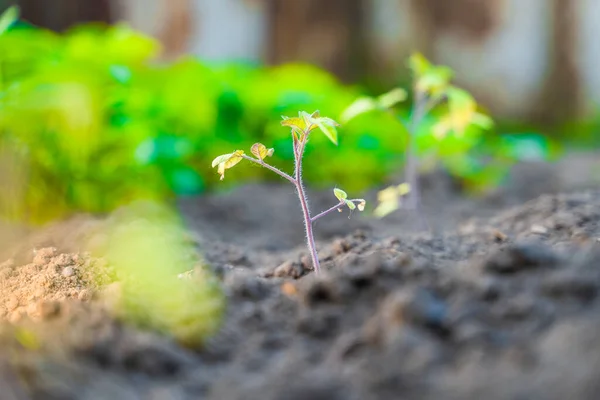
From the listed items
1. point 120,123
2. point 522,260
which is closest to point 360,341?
point 522,260

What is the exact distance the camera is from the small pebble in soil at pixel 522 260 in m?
0.92

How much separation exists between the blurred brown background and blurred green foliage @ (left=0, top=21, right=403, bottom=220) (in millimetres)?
2549

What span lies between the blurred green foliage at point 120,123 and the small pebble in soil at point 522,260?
4.96 feet

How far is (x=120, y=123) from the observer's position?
7.38 feet

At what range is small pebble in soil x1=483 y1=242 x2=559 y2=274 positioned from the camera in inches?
36.3

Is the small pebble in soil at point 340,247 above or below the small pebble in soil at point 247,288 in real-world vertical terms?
above

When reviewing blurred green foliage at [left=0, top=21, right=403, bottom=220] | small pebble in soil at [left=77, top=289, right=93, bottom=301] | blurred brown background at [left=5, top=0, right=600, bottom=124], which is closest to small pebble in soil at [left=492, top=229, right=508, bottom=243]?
small pebble in soil at [left=77, top=289, right=93, bottom=301]

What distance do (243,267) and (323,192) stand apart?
1.44 metres

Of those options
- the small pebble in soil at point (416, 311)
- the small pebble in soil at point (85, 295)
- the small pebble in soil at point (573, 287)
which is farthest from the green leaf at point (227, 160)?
the small pebble in soil at point (573, 287)

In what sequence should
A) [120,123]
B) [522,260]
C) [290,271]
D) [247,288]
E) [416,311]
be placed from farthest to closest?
[120,123], [290,271], [247,288], [522,260], [416,311]

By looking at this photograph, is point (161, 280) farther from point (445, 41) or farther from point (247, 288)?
point (445, 41)

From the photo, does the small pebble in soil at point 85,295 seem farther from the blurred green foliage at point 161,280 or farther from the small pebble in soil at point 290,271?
the small pebble in soil at point 290,271

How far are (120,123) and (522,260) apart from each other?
5.55 feet

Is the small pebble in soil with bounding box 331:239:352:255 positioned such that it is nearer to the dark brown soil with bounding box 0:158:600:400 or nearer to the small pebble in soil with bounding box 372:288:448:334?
the dark brown soil with bounding box 0:158:600:400
